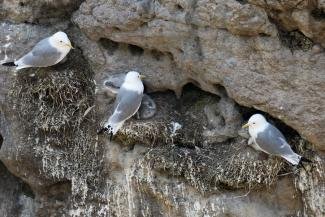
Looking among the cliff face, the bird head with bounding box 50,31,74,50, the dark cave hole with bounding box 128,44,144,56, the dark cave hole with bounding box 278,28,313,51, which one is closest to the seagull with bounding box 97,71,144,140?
the cliff face

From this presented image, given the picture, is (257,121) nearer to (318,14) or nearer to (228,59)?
(228,59)

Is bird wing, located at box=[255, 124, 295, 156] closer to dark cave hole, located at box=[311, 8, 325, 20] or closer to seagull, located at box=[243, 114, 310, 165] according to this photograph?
seagull, located at box=[243, 114, 310, 165]

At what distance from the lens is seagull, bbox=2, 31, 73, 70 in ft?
11.8

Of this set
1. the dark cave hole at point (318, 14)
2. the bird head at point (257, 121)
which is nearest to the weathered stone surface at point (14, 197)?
the bird head at point (257, 121)

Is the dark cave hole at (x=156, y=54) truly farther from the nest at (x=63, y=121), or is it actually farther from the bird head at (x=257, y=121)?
the bird head at (x=257, y=121)

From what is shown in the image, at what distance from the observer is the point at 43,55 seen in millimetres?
3598

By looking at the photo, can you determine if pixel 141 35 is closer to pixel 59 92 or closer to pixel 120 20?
pixel 120 20

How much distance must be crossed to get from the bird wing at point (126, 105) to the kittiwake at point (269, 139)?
0.59 metres

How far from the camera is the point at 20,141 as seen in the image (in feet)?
12.6

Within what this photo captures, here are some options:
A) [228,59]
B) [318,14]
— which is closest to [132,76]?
[228,59]

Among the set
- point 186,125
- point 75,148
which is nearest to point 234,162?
point 186,125

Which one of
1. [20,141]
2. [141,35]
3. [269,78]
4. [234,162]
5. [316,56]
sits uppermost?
[316,56]

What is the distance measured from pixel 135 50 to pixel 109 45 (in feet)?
0.52

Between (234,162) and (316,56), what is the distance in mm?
724
